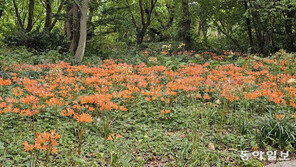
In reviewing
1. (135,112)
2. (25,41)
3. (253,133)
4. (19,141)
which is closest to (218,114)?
(253,133)

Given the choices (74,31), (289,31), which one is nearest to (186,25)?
(289,31)

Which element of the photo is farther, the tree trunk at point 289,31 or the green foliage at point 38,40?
the tree trunk at point 289,31

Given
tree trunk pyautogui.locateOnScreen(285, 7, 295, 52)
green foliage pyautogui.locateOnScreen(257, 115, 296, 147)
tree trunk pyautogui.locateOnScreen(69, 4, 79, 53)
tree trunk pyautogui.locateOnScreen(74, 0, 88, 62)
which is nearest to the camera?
green foliage pyautogui.locateOnScreen(257, 115, 296, 147)

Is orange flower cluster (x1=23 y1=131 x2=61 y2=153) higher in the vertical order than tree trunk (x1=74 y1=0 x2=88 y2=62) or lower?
lower

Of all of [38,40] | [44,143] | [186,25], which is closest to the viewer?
[44,143]

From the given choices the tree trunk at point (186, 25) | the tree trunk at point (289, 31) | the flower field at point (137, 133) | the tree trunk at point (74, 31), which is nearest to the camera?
the flower field at point (137, 133)

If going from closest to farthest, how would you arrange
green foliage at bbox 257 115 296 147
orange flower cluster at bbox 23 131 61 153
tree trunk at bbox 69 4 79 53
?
orange flower cluster at bbox 23 131 61 153, green foliage at bbox 257 115 296 147, tree trunk at bbox 69 4 79 53

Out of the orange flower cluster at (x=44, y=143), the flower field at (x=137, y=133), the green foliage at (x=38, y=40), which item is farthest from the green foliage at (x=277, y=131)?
the green foliage at (x=38, y=40)

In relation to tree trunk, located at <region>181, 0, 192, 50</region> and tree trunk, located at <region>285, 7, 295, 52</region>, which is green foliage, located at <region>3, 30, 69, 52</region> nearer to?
tree trunk, located at <region>181, 0, 192, 50</region>

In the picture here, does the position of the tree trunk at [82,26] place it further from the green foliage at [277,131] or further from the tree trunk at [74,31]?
the green foliage at [277,131]

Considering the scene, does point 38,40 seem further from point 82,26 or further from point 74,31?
point 82,26

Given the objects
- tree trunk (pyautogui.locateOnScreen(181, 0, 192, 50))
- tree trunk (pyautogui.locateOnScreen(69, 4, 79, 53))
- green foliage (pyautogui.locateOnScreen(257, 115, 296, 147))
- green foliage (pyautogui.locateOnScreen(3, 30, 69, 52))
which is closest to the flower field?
green foliage (pyautogui.locateOnScreen(257, 115, 296, 147))

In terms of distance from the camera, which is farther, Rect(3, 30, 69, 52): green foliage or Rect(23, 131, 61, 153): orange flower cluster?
Rect(3, 30, 69, 52): green foliage

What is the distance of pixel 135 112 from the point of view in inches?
186
